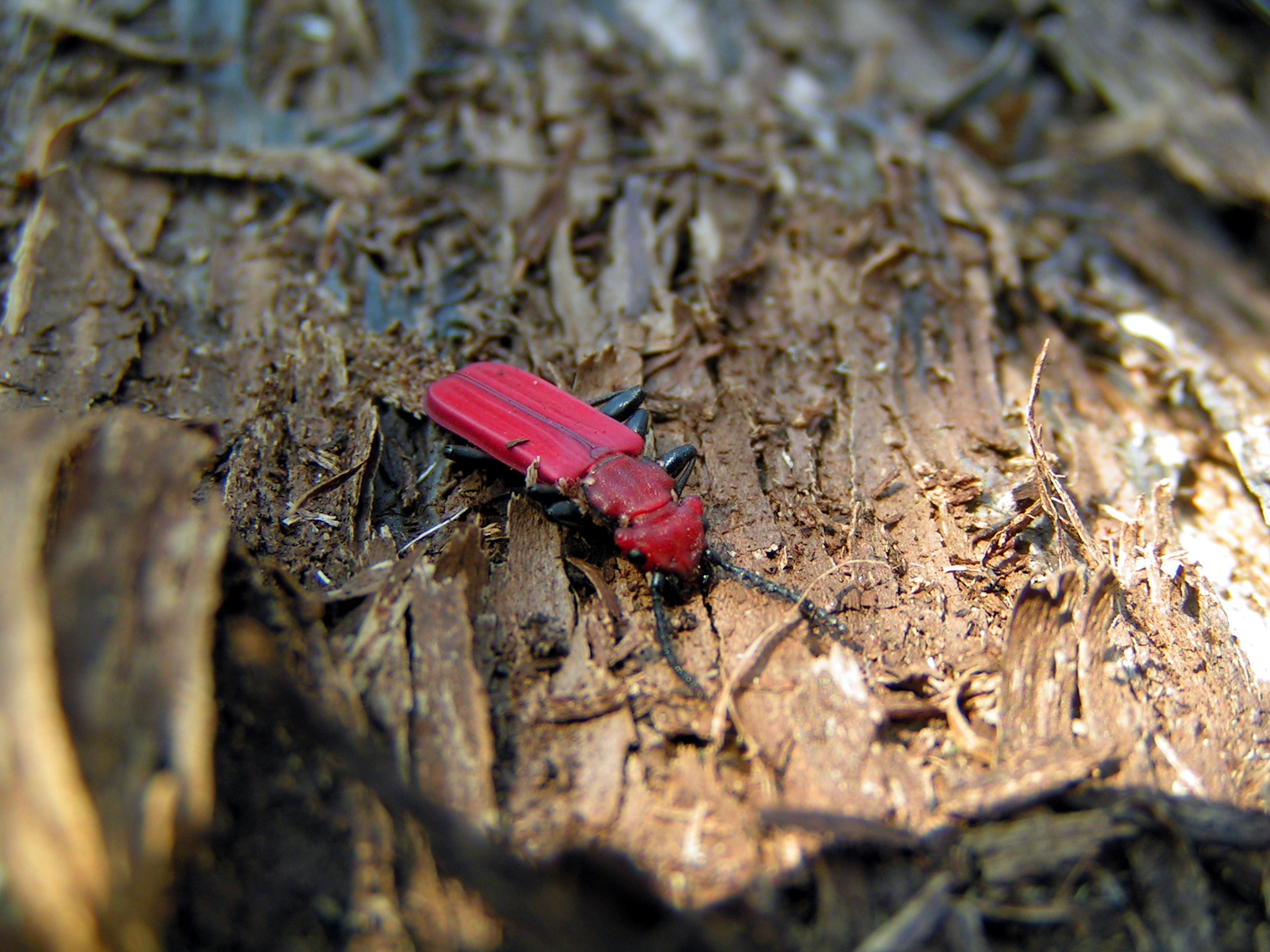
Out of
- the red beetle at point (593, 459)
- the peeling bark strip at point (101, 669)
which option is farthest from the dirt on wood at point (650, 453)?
the red beetle at point (593, 459)

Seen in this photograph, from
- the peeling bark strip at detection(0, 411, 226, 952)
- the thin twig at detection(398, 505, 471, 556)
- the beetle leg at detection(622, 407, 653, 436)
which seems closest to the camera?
the peeling bark strip at detection(0, 411, 226, 952)

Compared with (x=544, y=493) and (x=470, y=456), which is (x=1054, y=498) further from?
(x=470, y=456)

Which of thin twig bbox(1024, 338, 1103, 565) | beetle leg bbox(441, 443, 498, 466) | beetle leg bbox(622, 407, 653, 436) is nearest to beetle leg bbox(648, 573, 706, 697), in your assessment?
beetle leg bbox(622, 407, 653, 436)

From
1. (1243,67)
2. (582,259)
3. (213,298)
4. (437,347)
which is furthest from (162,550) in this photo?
(1243,67)

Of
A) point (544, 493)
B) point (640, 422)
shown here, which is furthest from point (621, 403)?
point (544, 493)

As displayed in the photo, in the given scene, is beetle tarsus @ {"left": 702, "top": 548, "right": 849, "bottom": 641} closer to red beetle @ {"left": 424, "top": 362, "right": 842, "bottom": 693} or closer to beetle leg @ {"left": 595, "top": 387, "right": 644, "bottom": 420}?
red beetle @ {"left": 424, "top": 362, "right": 842, "bottom": 693}

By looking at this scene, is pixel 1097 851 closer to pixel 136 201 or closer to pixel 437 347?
pixel 437 347
